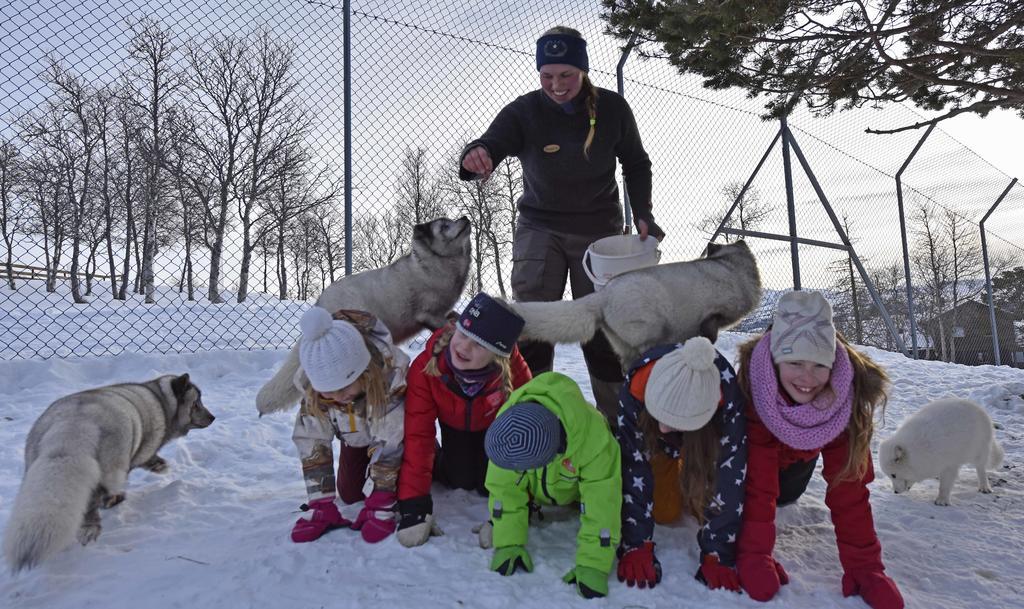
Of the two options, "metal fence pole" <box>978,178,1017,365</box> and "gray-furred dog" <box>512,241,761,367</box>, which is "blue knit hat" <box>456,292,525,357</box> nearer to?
"gray-furred dog" <box>512,241,761,367</box>

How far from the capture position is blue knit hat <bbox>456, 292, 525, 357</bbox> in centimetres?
232

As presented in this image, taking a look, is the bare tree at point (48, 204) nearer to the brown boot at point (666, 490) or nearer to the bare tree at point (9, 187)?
the bare tree at point (9, 187)

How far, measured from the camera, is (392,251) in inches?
337

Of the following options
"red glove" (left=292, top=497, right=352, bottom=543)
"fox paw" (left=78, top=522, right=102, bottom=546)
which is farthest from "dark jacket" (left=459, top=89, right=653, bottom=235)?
"fox paw" (left=78, top=522, right=102, bottom=546)

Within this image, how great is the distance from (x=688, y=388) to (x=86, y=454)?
2501 mm

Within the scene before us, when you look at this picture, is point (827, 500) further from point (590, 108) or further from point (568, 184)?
point (590, 108)

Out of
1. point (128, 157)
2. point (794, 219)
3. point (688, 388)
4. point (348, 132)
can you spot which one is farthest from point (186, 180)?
point (688, 388)

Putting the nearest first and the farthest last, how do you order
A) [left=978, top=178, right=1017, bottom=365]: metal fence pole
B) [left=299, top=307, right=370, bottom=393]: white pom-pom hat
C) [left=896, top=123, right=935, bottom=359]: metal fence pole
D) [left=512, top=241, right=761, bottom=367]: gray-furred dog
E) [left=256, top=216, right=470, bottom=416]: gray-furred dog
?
[left=299, top=307, right=370, bottom=393]: white pom-pom hat
[left=512, top=241, right=761, bottom=367]: gray-furred dog
[left=256, top=216, right=470, bottom=416]: gray-furred dog
[left=896, top=123, right=935, bottom=359]: metal fence pole
[left=978, top=178, right=1017, bottom=365]: metal fence pole

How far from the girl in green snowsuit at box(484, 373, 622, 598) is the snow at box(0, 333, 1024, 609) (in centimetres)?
10

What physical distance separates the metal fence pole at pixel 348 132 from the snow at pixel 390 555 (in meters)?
1.63

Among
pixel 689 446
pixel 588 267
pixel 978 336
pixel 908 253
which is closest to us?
pixel 689 446

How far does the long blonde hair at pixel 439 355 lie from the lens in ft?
8.17

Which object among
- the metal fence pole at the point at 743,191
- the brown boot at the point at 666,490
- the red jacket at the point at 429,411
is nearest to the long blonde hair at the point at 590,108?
the red jacket at the point at 429,411

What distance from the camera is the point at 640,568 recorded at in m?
1.98
